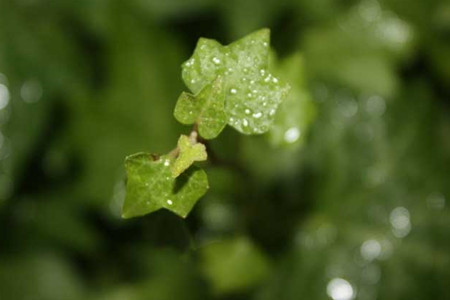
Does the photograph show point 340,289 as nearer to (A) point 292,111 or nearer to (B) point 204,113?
(A) point 292,111

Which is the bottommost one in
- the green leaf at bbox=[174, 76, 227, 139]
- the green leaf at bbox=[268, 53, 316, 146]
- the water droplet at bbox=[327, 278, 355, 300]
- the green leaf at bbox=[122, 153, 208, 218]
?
the green leaf at bbox=[122, 153, 208, 218]


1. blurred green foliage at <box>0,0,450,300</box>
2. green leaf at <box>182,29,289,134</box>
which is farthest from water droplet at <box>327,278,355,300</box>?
green leaf at <box>182,29,289,134</box>

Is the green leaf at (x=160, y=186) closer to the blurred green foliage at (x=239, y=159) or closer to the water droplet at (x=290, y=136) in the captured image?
the water droplet at (x=290, y=136)

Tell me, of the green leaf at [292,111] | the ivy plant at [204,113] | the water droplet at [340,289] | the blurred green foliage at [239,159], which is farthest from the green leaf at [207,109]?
the water droplet at [340,289]

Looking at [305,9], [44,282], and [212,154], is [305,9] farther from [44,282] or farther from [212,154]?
[44,282]

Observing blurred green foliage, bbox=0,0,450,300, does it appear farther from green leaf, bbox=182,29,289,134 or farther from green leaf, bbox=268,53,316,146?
Answer: green leaf, bbox=182,29,289,134

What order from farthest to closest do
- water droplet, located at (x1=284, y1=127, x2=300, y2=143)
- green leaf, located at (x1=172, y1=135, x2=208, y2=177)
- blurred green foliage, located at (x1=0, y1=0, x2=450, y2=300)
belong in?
blurred green foliage, located at (x1=0, y1=0, x2=450, y2=300) → water droplet, located at (x1=284, y1=127, x2=300, y2=143) → green leaf, located at (x1=172, y1=135, x2=208, y2=177)

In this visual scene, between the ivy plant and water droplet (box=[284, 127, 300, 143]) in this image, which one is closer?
the ivy plant

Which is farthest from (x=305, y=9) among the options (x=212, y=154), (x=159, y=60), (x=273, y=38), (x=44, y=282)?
(x=44, y=282)
